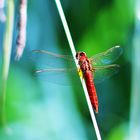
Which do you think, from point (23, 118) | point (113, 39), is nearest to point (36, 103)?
point (23, 118)

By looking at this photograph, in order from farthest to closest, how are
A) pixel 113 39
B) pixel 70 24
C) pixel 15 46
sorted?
pixel 113 39 → pixel 70 24 → pixel 15 46

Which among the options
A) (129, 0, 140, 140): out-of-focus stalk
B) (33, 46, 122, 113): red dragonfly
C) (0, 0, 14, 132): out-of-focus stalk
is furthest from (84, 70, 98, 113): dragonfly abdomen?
(0, 0, 14, 132): out-of-focus stalk

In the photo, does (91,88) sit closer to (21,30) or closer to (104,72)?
(104,72)

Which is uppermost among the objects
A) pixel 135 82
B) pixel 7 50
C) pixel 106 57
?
pixel 7 50

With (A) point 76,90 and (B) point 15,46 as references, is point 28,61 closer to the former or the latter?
(B) point 15,46

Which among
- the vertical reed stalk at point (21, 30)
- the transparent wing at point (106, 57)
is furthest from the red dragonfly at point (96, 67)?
the vertical reed stalk at point (21, 30)

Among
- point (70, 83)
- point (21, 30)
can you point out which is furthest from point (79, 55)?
point (21, 30)
